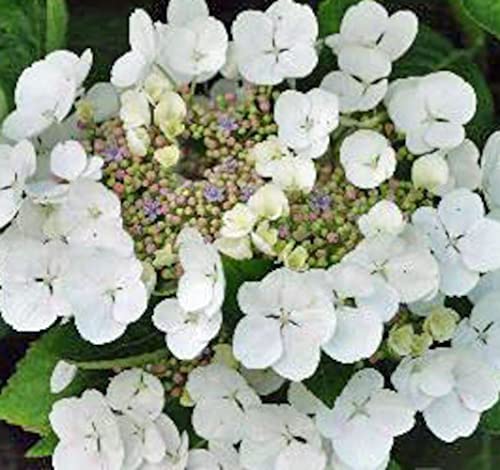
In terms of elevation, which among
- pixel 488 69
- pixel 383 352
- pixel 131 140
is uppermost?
pixel 131 140

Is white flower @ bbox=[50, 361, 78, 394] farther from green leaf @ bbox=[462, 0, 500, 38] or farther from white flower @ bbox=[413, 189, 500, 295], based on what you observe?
green leaf @ bbox=[462, 0, 500, 38]

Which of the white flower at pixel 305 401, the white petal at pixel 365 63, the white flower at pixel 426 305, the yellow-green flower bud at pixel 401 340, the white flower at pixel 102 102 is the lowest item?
the white flower at pixel 305 401

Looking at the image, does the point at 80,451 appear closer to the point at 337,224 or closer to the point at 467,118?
the point at 337,224

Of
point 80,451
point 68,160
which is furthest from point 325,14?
point 80,451

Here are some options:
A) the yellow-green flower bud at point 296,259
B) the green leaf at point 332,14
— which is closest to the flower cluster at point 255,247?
the yellow-green flower bud at point 296,259

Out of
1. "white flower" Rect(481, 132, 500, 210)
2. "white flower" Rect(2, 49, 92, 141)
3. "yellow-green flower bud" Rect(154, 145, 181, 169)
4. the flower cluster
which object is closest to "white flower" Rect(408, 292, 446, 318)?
the flower cluster

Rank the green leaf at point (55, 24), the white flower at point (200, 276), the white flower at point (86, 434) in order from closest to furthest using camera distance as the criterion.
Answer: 1. the white flower at point (200, 276)
2. the white flower at point (86, 434)
3. the green leaf at point (55, 24)

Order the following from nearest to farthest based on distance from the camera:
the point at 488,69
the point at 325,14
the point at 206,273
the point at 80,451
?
the point at 206,273, the point at 80,451, the point at 325,14, the point at 488,69

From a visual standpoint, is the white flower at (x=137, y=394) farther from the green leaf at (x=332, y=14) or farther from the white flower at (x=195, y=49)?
the green leaf at (x=332, y=14)
